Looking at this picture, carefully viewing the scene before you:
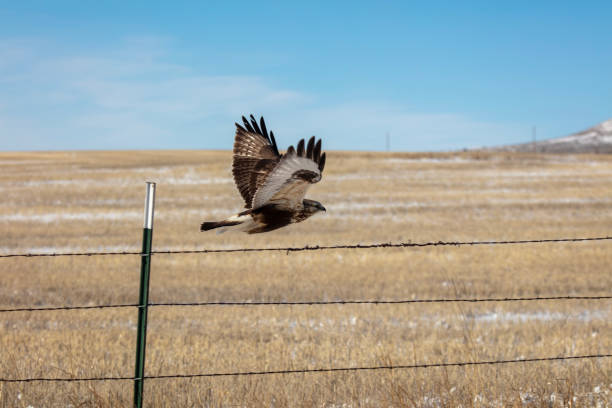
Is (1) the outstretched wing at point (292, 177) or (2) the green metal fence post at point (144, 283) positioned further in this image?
(2) the green metal fence post at point (144, 283)

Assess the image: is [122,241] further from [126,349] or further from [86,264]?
[126,349]

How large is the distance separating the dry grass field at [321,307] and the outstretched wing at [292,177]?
2046 mm

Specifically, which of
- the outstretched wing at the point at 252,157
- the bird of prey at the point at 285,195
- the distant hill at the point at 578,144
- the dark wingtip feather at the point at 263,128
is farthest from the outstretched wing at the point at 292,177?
the distant hill at the point at 578,144

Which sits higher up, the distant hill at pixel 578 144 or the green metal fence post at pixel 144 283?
the distant hill at pixel 578 144

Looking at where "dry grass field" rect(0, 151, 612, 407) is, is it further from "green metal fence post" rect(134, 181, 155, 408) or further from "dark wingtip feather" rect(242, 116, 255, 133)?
"dark wingtip feather" rect(242, 116, 255, 133)

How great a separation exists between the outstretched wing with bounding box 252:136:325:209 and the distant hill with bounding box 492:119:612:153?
373ft

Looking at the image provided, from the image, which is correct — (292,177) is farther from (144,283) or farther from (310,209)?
(144,283)

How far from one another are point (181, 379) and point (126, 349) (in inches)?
Answer: 79.0

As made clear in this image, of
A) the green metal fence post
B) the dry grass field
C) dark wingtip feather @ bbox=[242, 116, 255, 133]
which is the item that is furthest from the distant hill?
the green metal fence post

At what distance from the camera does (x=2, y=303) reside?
12.0 meters

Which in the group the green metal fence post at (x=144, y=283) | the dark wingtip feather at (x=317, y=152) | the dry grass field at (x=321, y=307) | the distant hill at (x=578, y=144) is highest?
the distant hill at (x=578, y=144)

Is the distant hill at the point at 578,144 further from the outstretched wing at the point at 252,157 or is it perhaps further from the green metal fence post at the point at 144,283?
the green metal fence post at the point at 144,283

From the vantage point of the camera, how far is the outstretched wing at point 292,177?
3932mm

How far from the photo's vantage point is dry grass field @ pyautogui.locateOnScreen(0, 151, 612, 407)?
6.20 metres
